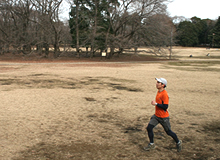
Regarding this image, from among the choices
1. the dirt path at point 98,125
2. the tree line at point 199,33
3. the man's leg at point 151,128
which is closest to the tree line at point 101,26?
the dirt path at point 98,125

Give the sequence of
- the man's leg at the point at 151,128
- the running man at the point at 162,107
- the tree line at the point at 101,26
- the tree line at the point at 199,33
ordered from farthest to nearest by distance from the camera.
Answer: the tree line at the point at 199,33 → the tree line at the point at 101,26 → the man's leg at the point at 151,128 → the running man at the point at 162,107

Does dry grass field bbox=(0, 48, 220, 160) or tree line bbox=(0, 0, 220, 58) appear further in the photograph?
tree line bbox=(0, 0, 220, 58)

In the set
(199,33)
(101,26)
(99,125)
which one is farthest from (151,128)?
(199,33)

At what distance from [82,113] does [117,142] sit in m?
2.30

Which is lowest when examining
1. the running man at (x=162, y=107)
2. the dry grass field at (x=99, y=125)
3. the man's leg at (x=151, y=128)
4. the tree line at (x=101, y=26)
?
the dry grass field at (x=99, y=125)

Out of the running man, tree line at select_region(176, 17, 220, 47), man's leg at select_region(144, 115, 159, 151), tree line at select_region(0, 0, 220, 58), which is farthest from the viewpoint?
tree line at select_region(176, 17, 220, 47)

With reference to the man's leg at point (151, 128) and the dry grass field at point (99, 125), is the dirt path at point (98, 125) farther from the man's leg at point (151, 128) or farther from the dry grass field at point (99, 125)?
the man's leg at point (151, 128)

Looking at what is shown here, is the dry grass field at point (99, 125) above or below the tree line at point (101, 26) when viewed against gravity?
below

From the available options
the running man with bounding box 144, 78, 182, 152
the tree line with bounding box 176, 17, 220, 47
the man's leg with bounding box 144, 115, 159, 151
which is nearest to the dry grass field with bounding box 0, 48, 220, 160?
the man's leg with bounding box 144, 115, 159, 151

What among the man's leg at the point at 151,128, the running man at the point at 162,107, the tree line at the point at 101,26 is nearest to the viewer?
the running man at the point at 162,107

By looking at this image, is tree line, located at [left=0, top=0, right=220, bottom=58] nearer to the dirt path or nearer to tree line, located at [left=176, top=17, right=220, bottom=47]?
the dirt path

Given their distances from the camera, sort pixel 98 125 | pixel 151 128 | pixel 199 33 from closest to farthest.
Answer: pixel 151 128 < pixel 98 125 < pixel 199 33

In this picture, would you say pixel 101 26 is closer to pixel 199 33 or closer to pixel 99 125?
pixel 99 125

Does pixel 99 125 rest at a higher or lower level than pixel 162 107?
lower
